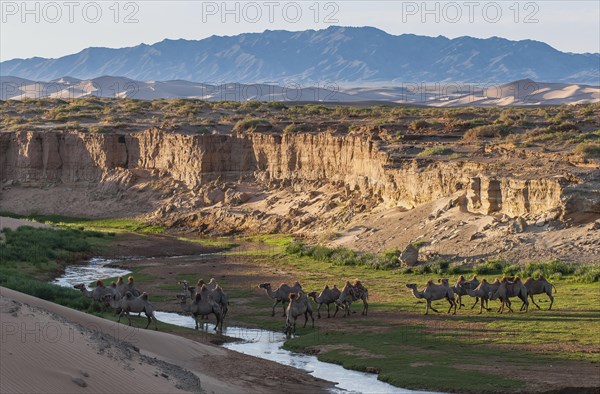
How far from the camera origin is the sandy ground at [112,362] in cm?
1727

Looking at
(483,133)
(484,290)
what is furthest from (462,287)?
(483,133)

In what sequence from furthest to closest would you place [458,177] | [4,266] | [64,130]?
[64,130] < [458,177] < [4,266]

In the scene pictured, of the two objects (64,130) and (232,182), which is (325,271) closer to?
(232,182)

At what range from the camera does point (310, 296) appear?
29719mm

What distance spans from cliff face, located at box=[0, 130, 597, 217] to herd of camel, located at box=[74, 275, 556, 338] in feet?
28.6

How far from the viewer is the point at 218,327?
92.9 ft

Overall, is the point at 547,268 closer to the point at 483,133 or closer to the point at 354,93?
the point at 483,133

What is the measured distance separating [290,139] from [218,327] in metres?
31.0

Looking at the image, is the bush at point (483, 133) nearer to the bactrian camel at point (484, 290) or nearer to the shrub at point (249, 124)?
the shrub at point (249, 124)

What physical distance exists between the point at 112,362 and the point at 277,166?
134 feet

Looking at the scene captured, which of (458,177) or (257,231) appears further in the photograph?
(257,231)

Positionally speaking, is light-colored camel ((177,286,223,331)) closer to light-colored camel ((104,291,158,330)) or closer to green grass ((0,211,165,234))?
light-colored camel ((104,291,158,330))

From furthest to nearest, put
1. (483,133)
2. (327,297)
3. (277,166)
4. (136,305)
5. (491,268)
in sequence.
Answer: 1. (277,166)
2. (483,133)
3. (491,268)
4. (327,297)
5. (136,305)

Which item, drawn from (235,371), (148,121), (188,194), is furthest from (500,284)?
(148,121)
